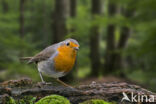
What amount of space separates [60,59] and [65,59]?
9cm

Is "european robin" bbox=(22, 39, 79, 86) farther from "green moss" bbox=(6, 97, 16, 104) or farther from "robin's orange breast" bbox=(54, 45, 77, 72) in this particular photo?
"green moss" bbox=(6, 97, 16, 104)

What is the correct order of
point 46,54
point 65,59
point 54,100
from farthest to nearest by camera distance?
point 46,54 < point 65,59 < point 54,100

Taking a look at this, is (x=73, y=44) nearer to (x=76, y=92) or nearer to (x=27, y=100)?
(x=76, y=92)

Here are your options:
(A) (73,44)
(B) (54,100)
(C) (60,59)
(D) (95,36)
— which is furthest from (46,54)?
(D) (95,36)

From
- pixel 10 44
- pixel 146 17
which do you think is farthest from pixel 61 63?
pixel 146 17

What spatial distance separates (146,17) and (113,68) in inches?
334

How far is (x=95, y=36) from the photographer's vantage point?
16.6 meters

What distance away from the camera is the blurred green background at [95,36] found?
8242mm

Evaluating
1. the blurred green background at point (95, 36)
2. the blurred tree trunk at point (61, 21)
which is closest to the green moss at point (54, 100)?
the blurred green background at point (95, 36)

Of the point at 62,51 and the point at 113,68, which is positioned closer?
the point at 62,51

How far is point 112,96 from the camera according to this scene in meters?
3.19

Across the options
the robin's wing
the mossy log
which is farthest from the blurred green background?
the mossy log

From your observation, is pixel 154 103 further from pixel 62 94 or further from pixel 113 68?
pixel 113 68

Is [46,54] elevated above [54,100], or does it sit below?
above
